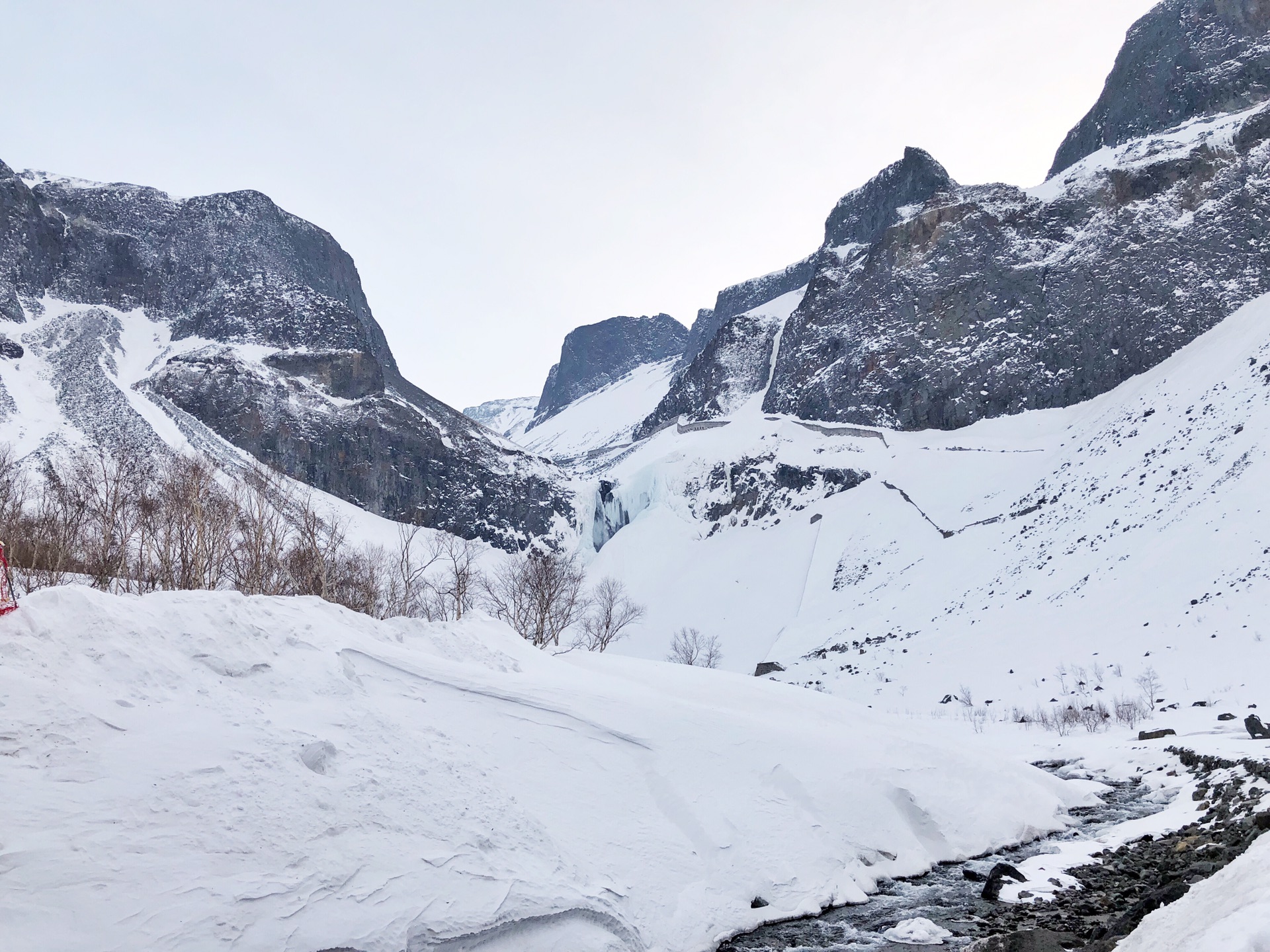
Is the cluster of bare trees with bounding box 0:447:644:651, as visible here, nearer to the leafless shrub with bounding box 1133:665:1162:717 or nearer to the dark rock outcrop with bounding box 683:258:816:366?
the leafless shrub with bounding box 1133:665:1162:717

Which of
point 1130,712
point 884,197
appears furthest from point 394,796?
point 884,197

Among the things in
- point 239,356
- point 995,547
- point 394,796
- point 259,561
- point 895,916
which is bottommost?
point 895,916

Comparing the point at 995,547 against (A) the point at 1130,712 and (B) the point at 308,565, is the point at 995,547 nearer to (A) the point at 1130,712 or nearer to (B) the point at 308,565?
(A) the point at 1130,712

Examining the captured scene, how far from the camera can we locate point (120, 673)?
22.6ft

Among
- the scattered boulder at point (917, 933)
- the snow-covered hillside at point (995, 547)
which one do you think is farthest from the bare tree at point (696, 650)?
the scattered boulder at point (917, 933)

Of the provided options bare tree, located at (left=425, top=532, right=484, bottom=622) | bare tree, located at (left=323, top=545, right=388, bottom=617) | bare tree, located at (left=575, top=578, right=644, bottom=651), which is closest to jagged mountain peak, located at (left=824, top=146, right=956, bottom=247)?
bare tree, located at (left=575, top=578, right=644, bottom=651)

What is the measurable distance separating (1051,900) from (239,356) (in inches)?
3078

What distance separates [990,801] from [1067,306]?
5501 cm

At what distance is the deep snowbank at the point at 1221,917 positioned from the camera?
11.6 ft

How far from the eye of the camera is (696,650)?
43000 mm

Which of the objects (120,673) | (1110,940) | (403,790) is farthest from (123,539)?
(1110,940)

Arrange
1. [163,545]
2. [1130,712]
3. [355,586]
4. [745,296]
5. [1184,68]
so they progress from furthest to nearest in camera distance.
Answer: [745,296] → [1184,68] → [355,586] → [163,545] → [1130,712]

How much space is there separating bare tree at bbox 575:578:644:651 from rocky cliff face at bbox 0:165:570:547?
940 inches

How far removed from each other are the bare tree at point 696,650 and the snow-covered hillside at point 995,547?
2.87ft
